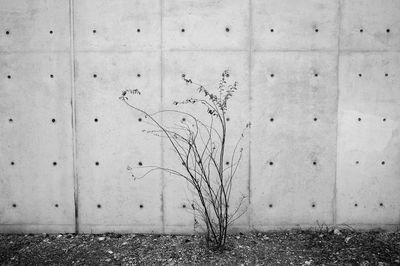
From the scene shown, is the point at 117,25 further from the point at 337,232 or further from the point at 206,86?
the point at 337,232

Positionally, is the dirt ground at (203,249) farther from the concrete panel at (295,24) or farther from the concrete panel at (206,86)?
the concrete panel at (295,24)

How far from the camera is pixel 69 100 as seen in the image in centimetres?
341

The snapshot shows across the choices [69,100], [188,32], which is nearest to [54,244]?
[69,100]

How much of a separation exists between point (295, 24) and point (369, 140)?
1519 millimetres

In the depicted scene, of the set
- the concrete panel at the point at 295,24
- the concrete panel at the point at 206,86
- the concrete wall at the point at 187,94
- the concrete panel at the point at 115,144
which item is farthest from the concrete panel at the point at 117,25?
the concrete panel at the point at 295,24

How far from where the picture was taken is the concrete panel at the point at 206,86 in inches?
133

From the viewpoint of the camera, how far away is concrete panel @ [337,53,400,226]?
134 inches

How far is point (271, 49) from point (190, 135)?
4.22 feet

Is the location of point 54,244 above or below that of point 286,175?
below

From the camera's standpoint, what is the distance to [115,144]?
343cm

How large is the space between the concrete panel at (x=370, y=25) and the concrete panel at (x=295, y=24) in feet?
0.39

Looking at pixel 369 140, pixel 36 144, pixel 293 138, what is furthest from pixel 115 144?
pixel 369 140

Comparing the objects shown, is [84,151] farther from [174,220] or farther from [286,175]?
[286,175]

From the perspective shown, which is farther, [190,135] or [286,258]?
[190,135]
